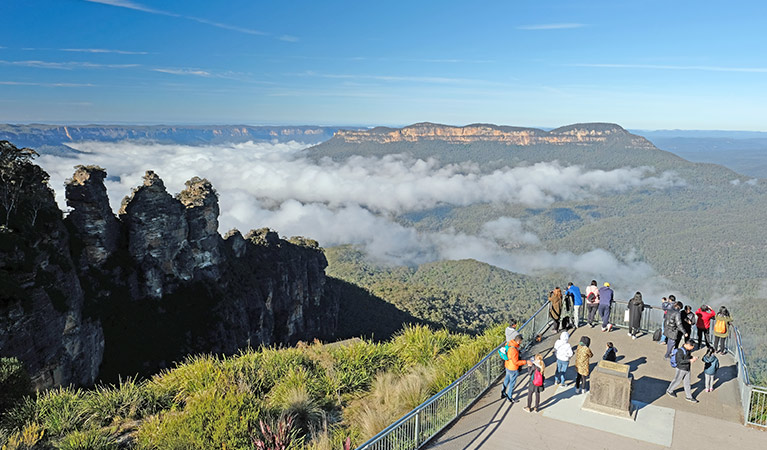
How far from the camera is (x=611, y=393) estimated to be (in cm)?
1056

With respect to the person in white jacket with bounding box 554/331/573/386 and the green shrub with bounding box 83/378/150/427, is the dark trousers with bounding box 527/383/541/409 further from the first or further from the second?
the green shrub with bounding box 83/378/150/427

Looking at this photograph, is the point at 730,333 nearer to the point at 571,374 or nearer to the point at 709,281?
the point at 571,374

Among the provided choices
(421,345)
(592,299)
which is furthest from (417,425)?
(592,299)

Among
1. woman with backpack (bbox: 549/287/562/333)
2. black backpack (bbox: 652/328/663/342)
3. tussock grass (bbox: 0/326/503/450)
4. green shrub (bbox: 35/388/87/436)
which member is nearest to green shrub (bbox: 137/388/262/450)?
tussock grass (bbox: 0/326/503/450)

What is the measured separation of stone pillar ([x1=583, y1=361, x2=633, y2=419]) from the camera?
34.0ft

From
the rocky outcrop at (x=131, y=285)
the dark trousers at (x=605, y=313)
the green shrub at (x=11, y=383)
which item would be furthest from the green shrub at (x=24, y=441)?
the rocky outcrop at (x=131, y=285)

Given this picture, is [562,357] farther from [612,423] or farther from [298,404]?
[298,404]

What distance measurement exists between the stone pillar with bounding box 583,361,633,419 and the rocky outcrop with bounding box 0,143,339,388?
1089 inches

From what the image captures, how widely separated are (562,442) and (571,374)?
3.83m

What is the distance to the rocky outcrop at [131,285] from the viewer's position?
27.5 meters

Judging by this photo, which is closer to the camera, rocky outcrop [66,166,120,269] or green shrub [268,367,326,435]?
green shrub [268,367,326,435]

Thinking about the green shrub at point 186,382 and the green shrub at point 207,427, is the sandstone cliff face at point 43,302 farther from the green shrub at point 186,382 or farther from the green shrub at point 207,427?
the green shrub at point 207,427

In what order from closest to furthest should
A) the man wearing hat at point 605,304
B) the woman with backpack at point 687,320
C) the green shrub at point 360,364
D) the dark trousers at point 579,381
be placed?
the dark trousers at point 579,381 → the green shrub at point 360,364 → the woman with backpack at point 687,320 → the man wearing hat at point 605,304

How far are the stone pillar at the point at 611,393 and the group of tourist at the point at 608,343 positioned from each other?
593 mm
